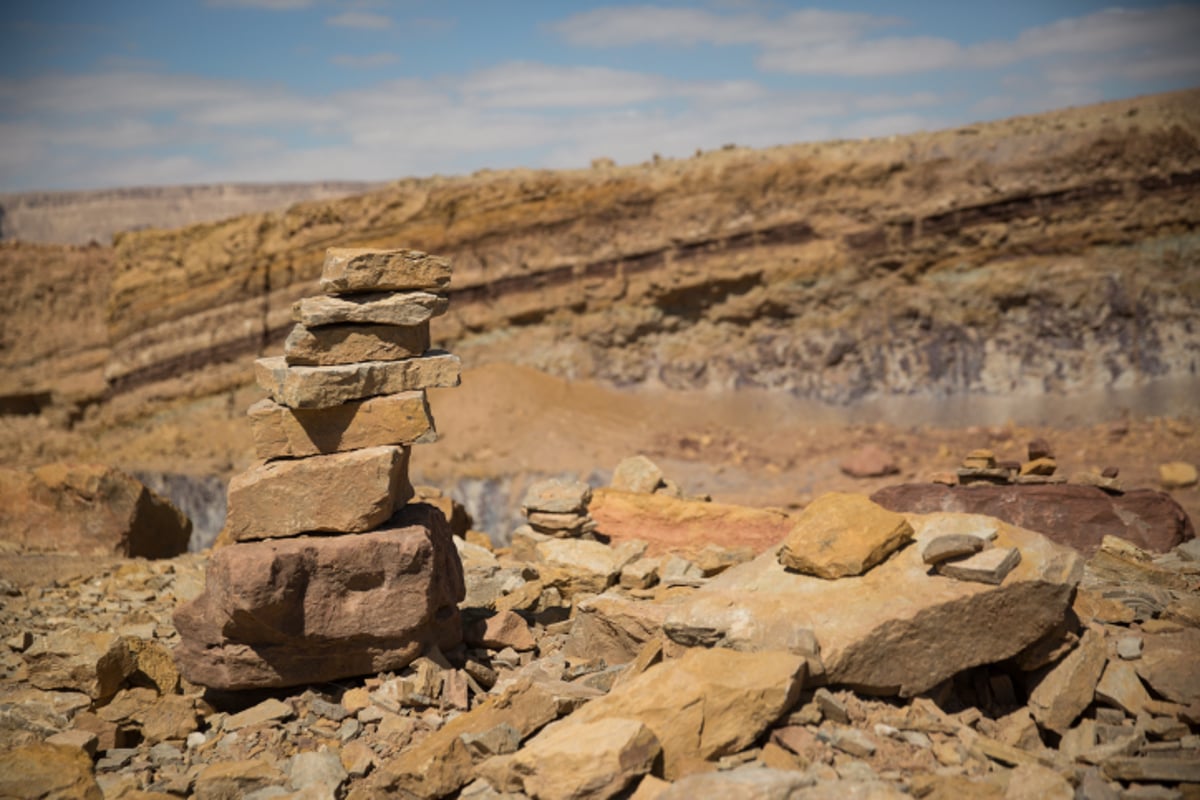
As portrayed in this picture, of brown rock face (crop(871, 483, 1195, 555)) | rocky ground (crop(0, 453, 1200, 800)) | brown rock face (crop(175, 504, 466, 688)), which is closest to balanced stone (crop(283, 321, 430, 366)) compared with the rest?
brown rock face (crop(175, 504, 466, 688))

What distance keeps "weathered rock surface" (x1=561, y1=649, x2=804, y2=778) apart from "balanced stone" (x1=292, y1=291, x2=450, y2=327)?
2.20 m

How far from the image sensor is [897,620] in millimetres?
3990

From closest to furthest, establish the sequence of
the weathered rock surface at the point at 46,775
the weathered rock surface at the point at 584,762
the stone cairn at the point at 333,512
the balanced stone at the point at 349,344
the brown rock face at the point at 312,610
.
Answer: the weathered rock surface at the point at 584,762 → the weathered rock surface at the point at 46,775 → the brown rock face at the point at 312,610 → the stone cairn at the point at 333,512 → the balanced stone at the point at 349,344

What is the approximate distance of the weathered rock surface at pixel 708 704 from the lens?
365 centimetres

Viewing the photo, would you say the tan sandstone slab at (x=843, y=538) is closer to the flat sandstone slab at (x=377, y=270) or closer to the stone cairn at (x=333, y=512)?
the stone cairn at (x=333, y=512)

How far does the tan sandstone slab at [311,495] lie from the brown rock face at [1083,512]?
13.8 feet

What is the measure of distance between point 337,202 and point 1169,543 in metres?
13.5

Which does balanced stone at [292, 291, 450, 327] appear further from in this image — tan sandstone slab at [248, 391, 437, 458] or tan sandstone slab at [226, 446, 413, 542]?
tan sandstone slab at [226, 446, 413, 542]

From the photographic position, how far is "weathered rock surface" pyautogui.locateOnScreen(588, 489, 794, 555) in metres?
7.50

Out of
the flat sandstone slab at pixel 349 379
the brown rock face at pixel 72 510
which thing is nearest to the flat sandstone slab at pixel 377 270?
the flat sandstone slab at pixel 349 379

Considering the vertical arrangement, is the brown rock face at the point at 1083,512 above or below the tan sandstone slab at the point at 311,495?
below

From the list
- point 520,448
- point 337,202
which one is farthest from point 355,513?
point 337,202

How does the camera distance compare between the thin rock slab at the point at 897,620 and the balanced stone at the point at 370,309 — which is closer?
the thin rock slab at the point at 897,620

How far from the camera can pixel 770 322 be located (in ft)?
49.3
